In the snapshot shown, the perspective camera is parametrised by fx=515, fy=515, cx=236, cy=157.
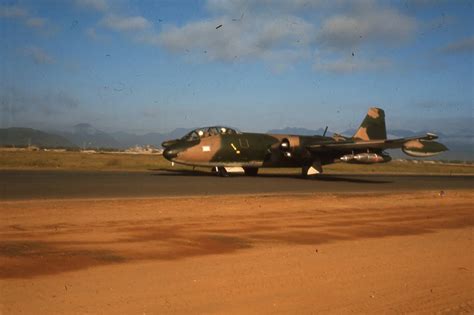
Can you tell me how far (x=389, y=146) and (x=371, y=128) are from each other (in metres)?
7.11

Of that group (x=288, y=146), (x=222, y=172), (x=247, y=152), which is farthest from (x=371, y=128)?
(x=222, y=172)

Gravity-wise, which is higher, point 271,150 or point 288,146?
point 288,146

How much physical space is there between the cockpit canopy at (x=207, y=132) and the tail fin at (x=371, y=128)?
1160 cm

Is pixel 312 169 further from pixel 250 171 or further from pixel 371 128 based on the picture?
pixel 371 128

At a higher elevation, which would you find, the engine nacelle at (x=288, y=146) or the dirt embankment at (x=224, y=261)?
the engine nacelle at (x=288, y=146)

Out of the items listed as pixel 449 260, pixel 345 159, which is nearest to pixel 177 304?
pixel 449 260

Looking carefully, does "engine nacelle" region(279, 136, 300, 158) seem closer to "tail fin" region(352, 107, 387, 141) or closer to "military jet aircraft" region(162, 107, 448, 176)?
"military jet aircraft" region(162, 107, 448, 176)

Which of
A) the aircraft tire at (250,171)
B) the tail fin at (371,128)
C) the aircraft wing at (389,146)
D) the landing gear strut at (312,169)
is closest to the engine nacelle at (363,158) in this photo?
the aircraft wing at (389,146)

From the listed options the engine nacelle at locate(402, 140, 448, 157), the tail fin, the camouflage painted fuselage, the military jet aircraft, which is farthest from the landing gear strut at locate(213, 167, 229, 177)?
the tail fin

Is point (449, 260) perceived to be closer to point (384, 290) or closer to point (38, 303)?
point (384, 290)

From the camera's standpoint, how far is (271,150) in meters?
29.7

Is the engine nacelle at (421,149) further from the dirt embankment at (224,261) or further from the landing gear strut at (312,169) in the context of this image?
the dirt embankment at (224,261)

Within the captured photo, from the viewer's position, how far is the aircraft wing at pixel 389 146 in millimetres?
28938

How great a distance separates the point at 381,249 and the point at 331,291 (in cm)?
309
